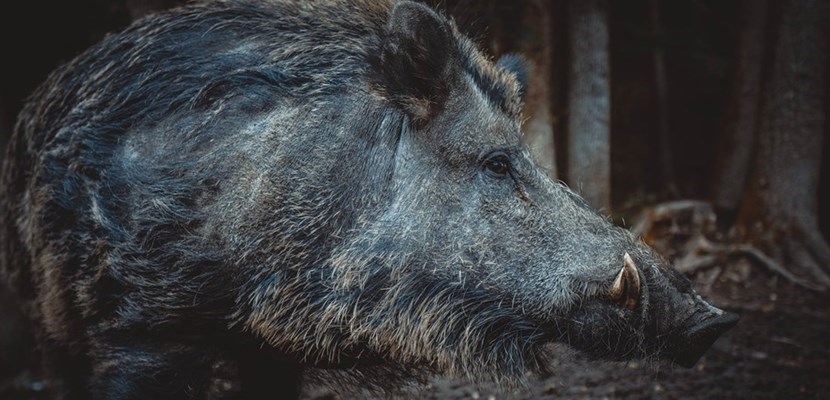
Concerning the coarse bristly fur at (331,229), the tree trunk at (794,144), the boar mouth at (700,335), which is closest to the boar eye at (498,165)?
the coarse bristly fur at (331,229)

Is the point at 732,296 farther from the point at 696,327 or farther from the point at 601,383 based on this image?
the point at 696,327

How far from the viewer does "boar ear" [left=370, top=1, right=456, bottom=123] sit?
8.73ft

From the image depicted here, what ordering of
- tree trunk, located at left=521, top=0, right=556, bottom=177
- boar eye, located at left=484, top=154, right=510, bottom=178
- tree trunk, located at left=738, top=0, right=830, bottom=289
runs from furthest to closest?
tree trunk, located at left=738, top=0, right=830, bottom=289 < tree trunk, located at left=521, top=0, right=556, bottom=177 < boar eye, located at left=484, top=154, right=510, bottom=178

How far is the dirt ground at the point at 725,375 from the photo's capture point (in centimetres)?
439

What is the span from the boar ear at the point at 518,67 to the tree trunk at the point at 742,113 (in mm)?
7336

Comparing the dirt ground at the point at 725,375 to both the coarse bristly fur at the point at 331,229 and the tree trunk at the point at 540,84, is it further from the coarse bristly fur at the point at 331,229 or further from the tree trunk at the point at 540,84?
the tree trunk at the point at 540,84

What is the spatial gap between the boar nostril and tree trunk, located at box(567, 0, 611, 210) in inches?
171

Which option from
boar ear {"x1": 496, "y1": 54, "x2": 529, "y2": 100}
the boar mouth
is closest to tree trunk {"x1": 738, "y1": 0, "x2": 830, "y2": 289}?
boar ear {"x1": 496, "y1": 54, "x2": 529, "y2": 100}

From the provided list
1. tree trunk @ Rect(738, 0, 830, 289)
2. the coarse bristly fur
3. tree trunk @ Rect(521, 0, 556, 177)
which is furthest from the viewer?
tree trunk @ Rect(738, 0, 830, 289)

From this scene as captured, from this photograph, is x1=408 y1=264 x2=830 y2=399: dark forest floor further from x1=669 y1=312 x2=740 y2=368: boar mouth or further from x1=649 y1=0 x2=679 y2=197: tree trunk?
x1=649 y1=0 x2=679 y2=197: tree trunk

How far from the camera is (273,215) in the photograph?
2650 millimetres

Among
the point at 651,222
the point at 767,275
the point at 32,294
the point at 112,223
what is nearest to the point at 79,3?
the point at 32,294

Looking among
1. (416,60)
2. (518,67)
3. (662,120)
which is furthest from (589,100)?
(662,120)

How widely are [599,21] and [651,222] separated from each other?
287cm
